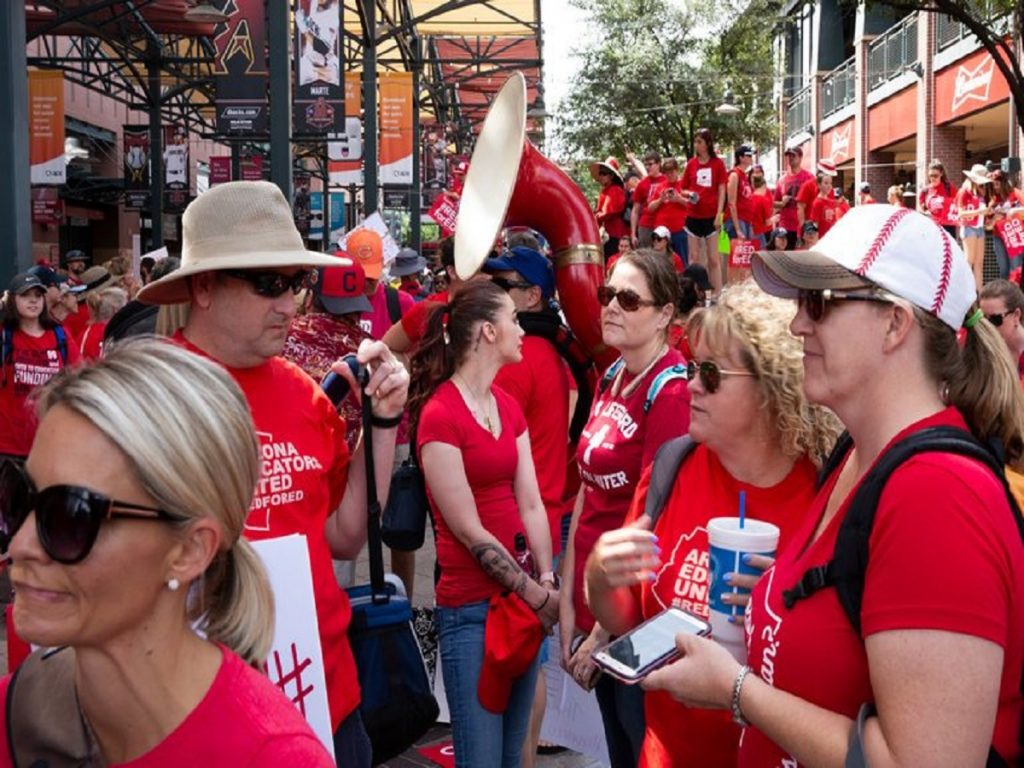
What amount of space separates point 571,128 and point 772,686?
1966 inches

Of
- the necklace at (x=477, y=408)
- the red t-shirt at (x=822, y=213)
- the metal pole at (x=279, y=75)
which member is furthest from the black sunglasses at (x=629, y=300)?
the red t-shirt at (x=822, y=213)

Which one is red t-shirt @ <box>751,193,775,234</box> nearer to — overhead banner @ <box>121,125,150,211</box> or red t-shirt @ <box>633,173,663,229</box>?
red t-shirt @ <box>633,173,663,229</box>

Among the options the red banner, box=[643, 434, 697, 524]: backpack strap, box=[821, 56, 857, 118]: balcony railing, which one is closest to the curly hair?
box=[643, 434, 697, 524]: backpack strap

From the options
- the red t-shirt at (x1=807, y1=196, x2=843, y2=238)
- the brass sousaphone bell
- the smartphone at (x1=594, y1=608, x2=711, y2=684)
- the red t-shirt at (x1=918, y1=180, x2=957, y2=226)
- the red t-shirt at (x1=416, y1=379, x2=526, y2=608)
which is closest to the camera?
the smartphone at (x1=594, y1=608, x2=711, y2=684)

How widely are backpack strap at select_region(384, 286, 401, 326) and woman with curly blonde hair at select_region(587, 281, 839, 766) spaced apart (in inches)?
260

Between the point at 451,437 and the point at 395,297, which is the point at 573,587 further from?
the point at 395,297

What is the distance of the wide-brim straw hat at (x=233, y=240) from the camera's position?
309 cm

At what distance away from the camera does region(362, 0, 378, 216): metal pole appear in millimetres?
21578

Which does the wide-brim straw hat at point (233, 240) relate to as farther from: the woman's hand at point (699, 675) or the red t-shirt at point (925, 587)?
the red t-shirt at point (925, 587)

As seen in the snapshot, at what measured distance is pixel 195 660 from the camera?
1.82m

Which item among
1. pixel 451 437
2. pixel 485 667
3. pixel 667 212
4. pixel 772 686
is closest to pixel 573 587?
pixel 485 667

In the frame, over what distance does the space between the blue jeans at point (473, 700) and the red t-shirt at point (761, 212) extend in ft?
54.7

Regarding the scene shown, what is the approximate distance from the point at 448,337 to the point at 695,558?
192cm

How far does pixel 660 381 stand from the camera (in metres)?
4.14
